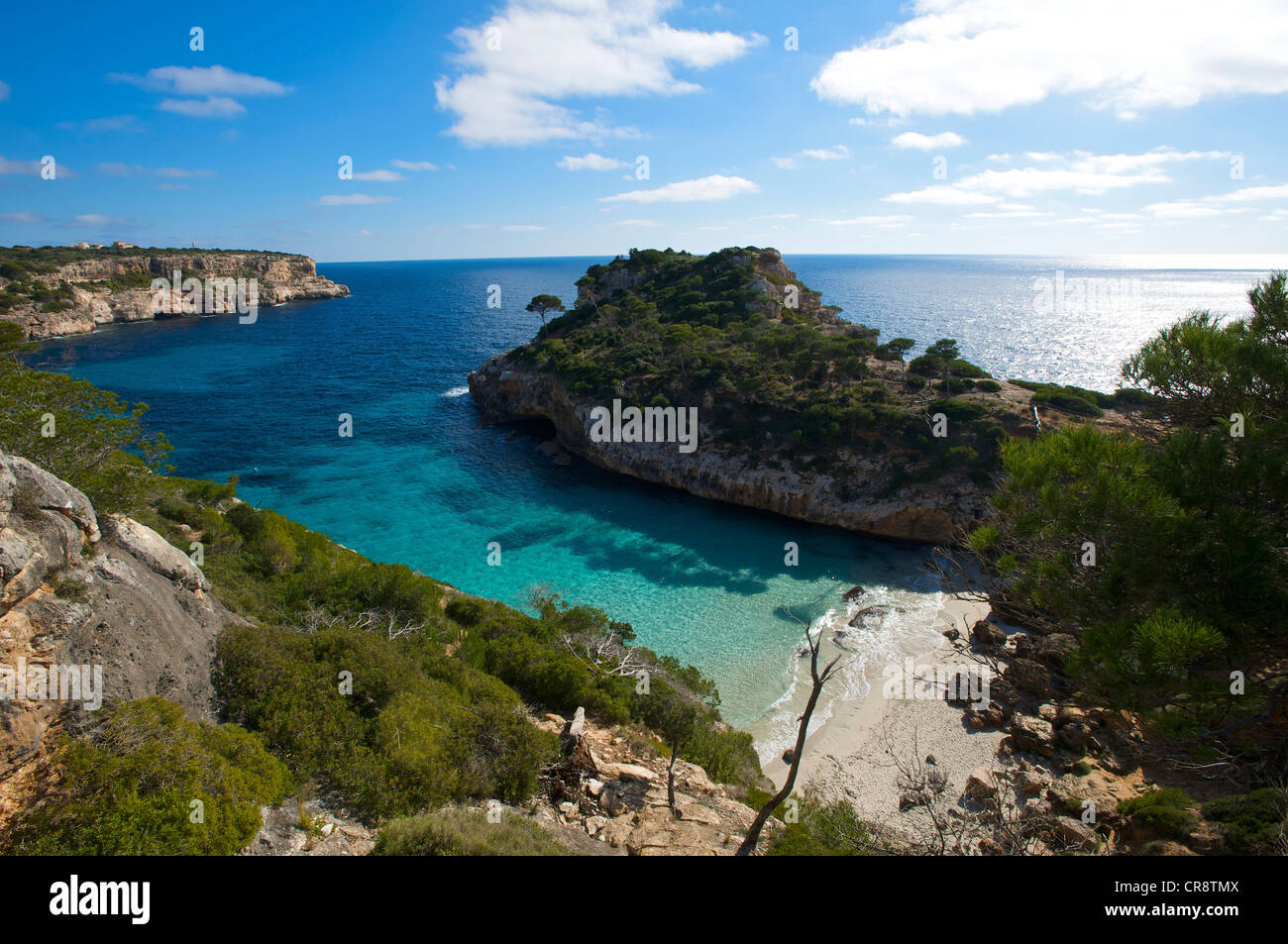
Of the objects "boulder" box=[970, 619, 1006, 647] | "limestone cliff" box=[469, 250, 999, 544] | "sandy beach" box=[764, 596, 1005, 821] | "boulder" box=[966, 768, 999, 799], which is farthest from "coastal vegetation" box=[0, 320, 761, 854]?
"limestone cliff" box=[469, 250, 999, 544]

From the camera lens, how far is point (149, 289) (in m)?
88.1

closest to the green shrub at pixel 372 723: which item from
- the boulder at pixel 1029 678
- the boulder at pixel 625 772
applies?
the boulder at pixel 625 772

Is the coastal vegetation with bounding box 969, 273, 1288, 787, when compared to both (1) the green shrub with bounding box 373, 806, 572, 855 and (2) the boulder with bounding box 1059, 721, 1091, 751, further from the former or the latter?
(1) the green shrub with bounding box 373, 806, 572, 855

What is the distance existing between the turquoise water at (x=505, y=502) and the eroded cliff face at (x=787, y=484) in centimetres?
103

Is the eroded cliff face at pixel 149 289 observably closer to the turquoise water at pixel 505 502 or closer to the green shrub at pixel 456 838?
the turquoise water at pixel 505 502

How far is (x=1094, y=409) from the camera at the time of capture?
27.3m

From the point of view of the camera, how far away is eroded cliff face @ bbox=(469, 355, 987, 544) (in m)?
24.7

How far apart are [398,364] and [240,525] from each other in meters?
47.0

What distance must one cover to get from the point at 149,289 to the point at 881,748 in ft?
386

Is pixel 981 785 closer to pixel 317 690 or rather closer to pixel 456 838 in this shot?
pixel 456 838

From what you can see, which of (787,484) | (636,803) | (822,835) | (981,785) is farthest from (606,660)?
(787,484)

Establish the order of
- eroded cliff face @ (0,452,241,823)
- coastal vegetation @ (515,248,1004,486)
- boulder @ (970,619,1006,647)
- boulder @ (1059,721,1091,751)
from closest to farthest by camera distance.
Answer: eroded cliff face @ (0,452,241,823) → boulder @ (1059,721,1091,751) → boulder @ (970,619,1006,647) → coastal vegetation @ (515,248,1004,486)

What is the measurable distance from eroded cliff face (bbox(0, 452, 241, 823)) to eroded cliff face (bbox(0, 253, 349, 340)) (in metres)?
62.8
